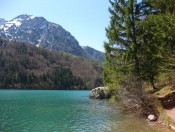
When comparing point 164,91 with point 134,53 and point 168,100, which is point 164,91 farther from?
point 134,53

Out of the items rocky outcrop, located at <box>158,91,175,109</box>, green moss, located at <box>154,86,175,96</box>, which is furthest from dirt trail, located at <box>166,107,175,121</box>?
green moss, located at <box>154,86,175,96</box>

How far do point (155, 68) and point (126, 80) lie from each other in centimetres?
436

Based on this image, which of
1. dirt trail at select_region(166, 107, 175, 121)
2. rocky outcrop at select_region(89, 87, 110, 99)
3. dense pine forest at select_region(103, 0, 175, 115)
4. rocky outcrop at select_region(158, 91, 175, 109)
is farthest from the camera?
rocky outcrop at select_region(89, 87, 110, 99)

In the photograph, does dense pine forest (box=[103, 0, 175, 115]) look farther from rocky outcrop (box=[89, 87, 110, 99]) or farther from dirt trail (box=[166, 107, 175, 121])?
rocky outcrop (box=[89, 87, 110, 99])

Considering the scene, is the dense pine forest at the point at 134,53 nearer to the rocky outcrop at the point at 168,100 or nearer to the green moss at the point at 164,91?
the green moss at the point at 164,91

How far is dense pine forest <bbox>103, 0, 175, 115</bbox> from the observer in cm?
3344

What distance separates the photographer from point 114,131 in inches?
1041

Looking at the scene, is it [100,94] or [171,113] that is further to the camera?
[100,94]

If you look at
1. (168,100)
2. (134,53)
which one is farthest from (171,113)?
(134,53)

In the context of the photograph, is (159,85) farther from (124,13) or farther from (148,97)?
(124,13)

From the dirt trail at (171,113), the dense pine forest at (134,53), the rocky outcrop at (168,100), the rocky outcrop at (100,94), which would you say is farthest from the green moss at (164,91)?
the rocky outcrop at (100,94)

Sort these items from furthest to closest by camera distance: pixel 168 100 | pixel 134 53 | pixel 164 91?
pixel 134 53, pixel 164 91, pixel 168 100

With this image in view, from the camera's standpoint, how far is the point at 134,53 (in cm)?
3694

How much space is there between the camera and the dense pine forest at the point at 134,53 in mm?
33438
